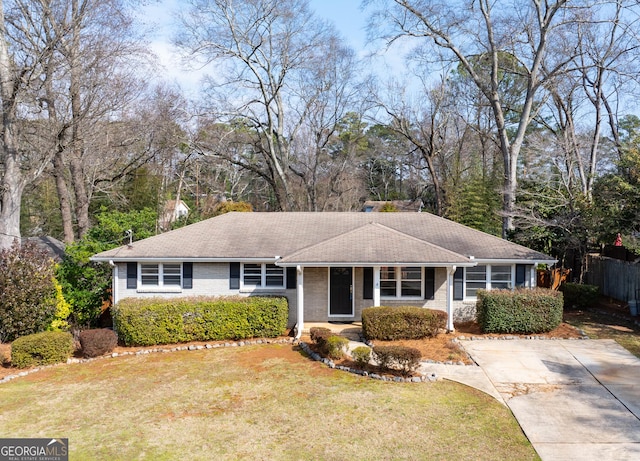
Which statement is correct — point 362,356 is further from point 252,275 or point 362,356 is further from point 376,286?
point 252,275

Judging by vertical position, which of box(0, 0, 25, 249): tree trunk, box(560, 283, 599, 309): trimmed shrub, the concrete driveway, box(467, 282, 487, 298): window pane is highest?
box(0, 0, 25, 249): tree trunk

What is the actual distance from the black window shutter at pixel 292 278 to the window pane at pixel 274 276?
286 millimetres

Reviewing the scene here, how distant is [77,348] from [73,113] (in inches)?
410

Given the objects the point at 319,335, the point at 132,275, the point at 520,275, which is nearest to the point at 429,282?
the point at 520,275

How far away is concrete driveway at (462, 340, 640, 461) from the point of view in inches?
312

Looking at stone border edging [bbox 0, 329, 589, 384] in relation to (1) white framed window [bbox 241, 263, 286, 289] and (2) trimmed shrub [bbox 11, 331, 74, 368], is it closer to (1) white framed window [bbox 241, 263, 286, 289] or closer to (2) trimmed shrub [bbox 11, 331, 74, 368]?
(2) trimmed shrub [bbox 11, 331, 74, 368]

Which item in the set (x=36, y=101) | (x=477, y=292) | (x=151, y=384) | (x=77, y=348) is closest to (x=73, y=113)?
(x=36, y=101)

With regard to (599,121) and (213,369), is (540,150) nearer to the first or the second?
(599,121)

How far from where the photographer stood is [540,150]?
23.7 metres

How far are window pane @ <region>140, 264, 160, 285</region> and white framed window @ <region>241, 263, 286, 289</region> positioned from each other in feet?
10.3

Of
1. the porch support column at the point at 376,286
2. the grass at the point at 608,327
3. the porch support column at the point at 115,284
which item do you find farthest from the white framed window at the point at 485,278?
the porch support column at the point at 115,284

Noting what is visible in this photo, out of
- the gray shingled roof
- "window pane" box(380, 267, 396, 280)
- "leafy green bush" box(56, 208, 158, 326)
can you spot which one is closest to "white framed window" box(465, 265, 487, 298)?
the gray shingled roof

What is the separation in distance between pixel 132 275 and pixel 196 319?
133 inches

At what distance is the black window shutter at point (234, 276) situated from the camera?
16.5m
